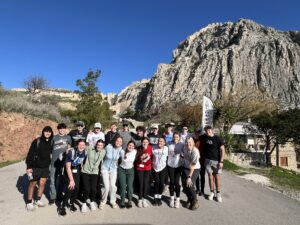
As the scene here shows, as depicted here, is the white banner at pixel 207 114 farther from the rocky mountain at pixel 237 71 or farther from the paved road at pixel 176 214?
the rocky mountain at pixel 237 71

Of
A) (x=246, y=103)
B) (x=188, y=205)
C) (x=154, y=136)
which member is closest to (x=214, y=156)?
(x=188, y=205)

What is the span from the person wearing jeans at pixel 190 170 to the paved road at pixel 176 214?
25cm

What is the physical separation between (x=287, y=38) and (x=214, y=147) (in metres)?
98.0

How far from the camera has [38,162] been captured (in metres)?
5.60

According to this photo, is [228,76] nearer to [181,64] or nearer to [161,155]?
[181,64]

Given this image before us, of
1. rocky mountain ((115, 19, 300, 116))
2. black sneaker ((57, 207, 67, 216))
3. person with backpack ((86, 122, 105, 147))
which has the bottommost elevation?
black sneaker ((57, 207, 67, 216))

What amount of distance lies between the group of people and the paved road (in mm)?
216

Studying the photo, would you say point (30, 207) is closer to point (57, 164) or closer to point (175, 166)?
point (57, 164)

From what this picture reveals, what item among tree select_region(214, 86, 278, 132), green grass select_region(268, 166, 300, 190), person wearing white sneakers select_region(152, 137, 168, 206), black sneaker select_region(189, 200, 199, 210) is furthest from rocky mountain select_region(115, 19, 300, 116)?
black sneaker select_region(189, 200, 199, 210)

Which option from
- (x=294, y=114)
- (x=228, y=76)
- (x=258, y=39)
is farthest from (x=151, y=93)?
(x=294, y=114)

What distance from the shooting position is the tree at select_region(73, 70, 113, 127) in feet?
72.0

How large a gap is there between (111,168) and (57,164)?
4.16ft

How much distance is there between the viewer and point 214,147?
6.49 meters

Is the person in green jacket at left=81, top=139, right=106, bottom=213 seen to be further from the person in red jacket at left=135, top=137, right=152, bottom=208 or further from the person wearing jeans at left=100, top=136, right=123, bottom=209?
the person in red jacket at left=135, top=137, right=152, bottom=208
